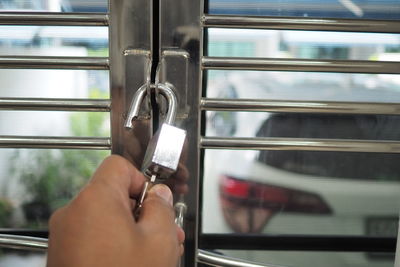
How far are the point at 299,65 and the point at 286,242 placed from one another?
548mm

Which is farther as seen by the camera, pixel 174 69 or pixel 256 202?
pixel 256 202

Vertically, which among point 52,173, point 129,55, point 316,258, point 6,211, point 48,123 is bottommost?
point 316,258

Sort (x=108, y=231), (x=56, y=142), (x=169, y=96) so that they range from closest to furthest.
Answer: (x=108, y=231) → (x=169, y=96) → (x=56, y=142)

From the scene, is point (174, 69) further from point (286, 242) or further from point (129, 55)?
point (286, 242)

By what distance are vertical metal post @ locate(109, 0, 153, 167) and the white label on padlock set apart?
18 cm

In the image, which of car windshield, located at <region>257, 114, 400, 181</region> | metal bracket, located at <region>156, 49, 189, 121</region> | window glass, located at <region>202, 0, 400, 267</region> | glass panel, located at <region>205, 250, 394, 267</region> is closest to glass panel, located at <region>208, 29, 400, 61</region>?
window glass, located at <region>202, 0, 400, 267</region>

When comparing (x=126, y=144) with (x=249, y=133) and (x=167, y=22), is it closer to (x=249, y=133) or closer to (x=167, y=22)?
(x=167, y=22)

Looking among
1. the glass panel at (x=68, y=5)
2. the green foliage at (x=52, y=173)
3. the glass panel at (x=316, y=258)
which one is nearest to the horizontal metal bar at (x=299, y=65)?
the glass panel at (x=68, y=5)

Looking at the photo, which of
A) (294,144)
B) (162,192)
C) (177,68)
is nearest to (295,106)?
(294,144)

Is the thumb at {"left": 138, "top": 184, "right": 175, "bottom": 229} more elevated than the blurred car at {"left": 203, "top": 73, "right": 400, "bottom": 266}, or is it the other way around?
the thumb at {"left": 138, "top": 184, "right": 175, "bottom": 229}

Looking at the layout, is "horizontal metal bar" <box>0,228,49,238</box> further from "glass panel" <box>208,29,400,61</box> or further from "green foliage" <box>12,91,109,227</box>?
"glass panel" <box>208,29,400,61</box>

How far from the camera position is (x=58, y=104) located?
2.78 feet

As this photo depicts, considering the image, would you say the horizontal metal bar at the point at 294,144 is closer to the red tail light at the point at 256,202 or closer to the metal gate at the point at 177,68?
the metal gate at the point at 177,68

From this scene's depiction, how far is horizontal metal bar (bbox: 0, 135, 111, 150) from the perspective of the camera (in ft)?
2.83
